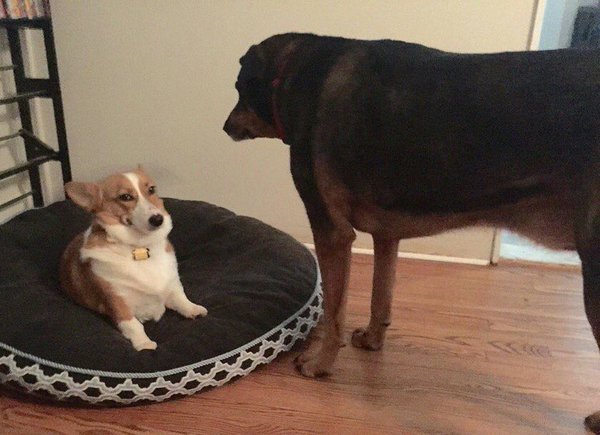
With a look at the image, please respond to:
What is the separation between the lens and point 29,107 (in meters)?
2.80

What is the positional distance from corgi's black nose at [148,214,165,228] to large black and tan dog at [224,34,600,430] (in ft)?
1.38

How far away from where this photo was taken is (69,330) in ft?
5.55

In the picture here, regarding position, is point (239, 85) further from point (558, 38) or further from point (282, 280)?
point (558, 38)

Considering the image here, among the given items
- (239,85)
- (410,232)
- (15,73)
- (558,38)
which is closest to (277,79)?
(239,85)

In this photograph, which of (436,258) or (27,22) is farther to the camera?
(436,258)

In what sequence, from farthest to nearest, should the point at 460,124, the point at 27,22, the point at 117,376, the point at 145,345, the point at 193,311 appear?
the point at 27,22 → the point at 193,311 → the point at 145,345 → the point at 117,376 → the point at 460,124

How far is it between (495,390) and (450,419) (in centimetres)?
21

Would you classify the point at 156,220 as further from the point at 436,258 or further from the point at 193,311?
the point at 436,258

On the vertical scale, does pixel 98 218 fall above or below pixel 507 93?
below

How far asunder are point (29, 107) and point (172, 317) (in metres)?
Answer: 1.51

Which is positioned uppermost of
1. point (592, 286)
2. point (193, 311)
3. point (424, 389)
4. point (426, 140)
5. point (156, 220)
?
point (426, 140)

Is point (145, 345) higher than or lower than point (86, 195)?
lower

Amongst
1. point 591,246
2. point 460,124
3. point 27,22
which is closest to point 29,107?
point 27,22

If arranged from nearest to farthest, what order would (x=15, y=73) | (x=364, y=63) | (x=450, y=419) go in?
1. (x=364, y=63)
2. (x=450, y=419)
3. (x=15, y=73)
